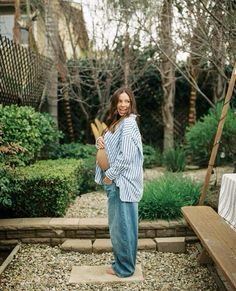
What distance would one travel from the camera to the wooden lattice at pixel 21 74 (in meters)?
5.64

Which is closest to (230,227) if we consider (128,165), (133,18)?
(128,165)

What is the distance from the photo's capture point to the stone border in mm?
A: 4316

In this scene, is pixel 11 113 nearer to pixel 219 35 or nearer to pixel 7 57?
pixel 7 57

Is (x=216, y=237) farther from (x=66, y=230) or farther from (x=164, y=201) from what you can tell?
(x=66, y=230)

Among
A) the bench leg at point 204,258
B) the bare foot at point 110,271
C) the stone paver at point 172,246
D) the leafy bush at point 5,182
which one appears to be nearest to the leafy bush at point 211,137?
the stone paver at point 172,246

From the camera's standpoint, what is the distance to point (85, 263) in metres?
3.92

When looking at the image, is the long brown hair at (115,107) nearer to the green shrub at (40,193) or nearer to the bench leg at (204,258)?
the green shrub at (40,193)

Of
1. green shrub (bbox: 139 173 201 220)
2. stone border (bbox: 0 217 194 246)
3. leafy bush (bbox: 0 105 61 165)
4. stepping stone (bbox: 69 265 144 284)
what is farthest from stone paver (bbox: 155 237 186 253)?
leafy bush (bbox: 0 105 61 165)

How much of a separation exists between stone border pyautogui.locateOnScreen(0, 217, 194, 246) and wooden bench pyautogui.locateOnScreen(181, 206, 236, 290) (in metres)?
0.65

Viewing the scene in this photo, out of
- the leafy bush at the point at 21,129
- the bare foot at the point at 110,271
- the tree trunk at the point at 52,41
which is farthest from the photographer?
the tree trunk at the point at 52,41

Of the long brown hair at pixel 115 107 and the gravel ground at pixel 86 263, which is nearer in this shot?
the long brown hair at pixel 115 107

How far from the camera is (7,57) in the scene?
18.8ft

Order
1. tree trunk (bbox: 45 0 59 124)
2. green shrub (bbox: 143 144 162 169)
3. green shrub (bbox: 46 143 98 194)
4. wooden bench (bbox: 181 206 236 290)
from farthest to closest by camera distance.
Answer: green shrub (bbox: 143 144 162 169)
tree trunk (bbox: 45 0 59 124)
green shrub (bbox: 46 143 98 194)
wooden bench (bbox: 181 206 236 290)

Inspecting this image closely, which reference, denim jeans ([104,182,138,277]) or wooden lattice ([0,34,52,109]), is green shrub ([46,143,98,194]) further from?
denim jeans ([104,182,138,277])
